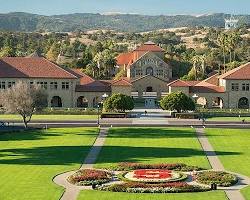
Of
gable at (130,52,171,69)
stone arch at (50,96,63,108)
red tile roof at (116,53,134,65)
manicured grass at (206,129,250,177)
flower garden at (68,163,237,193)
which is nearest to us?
flower garden at (68,163,237,193)

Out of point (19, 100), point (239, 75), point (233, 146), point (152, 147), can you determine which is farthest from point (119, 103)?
point (233, 146)

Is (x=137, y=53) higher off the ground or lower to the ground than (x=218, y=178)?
higher

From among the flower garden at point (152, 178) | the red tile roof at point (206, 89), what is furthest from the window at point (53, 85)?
the flower garden at point (152, 178)

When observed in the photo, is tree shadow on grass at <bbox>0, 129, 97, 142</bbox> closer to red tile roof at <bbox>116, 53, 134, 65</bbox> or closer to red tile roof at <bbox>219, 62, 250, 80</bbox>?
red tile roof at <bbox>219, 62, 250, 80</bbox>

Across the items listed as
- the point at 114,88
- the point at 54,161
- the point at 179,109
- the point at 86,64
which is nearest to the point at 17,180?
the point at 54,161

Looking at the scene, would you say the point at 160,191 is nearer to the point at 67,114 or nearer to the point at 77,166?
the point at 77,166

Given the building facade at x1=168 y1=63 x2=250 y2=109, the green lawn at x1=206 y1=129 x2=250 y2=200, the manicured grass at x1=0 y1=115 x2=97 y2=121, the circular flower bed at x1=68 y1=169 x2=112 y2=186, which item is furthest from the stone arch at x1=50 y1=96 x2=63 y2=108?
the circular flower bed at x1=68 y1=169 x2=112 y2=186

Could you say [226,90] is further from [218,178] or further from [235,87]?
[218,178]
